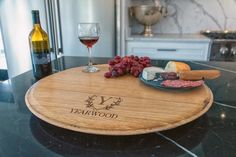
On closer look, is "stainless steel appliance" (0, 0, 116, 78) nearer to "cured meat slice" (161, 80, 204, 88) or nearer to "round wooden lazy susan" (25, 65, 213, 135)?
"round wooden lazy susan" (25, 65, 213, 135)

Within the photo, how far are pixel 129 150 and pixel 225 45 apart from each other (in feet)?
5.67

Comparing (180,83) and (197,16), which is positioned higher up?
(197,16)

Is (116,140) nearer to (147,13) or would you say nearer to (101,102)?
(101,102)

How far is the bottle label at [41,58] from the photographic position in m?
0.85

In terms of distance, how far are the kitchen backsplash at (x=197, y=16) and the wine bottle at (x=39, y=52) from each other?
1.66 metres

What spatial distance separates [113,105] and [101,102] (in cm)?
4

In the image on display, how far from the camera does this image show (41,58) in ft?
2.82

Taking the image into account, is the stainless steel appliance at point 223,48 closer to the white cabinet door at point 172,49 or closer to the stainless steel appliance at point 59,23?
the white cabinet door at point 172,49

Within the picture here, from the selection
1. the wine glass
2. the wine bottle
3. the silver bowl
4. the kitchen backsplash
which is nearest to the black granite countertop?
the wine bottle

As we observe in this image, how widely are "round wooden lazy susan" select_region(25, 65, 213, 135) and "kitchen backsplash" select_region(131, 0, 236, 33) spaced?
1806 millimetres

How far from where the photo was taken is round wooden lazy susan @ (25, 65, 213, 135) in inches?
18.9

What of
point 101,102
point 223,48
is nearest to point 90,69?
point 101,102

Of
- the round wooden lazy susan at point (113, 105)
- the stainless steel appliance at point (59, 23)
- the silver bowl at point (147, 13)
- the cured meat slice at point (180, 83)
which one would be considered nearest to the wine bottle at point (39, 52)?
the round wooden lazy susan at point (113, 105)

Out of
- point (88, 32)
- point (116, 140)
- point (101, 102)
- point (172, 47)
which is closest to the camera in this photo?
point (116, 140)
